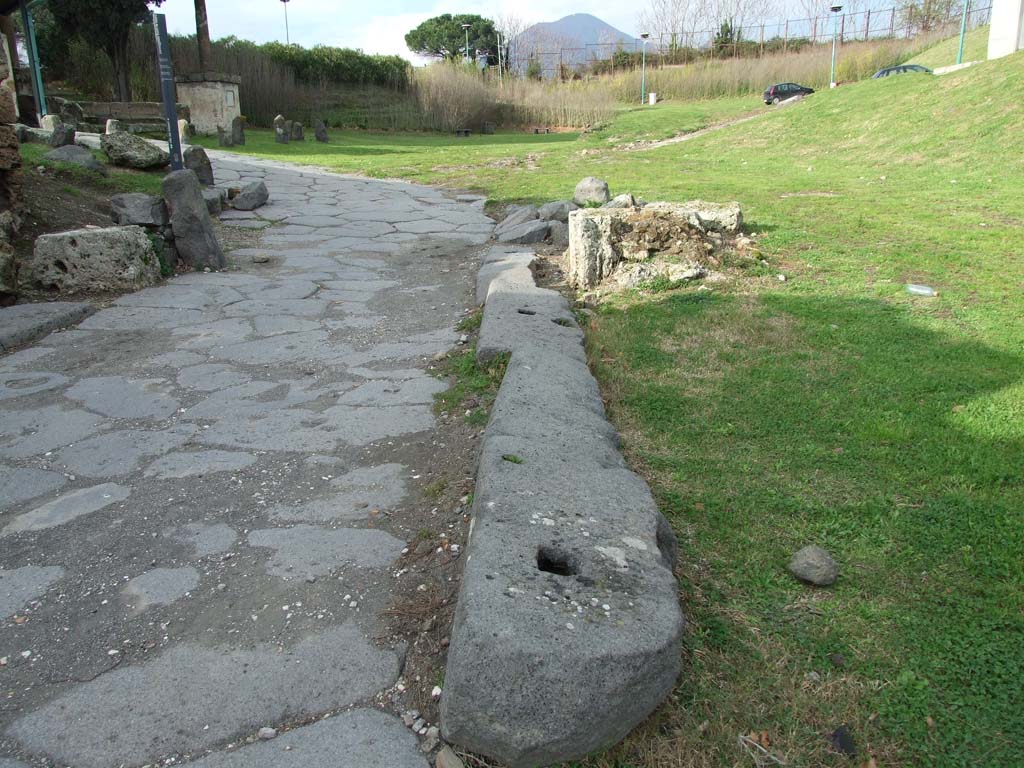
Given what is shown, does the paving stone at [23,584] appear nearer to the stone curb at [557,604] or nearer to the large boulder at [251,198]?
the stone curb at [557,604]

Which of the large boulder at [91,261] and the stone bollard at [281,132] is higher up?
the stone bollard at [281,132]

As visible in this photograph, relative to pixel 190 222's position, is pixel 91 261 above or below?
below

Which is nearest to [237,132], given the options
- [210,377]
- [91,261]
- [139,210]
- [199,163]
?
[199,163]

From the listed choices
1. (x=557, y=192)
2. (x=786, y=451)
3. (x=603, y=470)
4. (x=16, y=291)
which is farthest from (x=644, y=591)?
(x=557, y=192)

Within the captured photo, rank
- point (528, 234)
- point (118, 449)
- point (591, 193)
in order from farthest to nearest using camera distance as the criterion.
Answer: point (591, 193) → point (528, 234) → point (118, 449)

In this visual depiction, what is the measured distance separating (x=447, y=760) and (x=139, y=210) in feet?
17.6

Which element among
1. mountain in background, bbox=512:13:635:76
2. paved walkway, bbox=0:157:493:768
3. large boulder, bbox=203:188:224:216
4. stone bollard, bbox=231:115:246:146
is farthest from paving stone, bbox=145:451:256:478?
mountain in background, bbox=512:13:635:76

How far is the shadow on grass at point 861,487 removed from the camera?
1.74m

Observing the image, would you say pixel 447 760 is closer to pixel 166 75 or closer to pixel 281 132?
pixel 166 75

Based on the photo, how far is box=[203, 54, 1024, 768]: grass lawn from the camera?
1633mm

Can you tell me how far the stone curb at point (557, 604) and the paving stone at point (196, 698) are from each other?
0.34 m

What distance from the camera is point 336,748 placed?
1.54 m

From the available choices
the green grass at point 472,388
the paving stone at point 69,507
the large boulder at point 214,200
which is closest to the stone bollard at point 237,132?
the large boulder at point 214,200

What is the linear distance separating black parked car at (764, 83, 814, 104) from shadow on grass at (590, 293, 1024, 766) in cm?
2360
